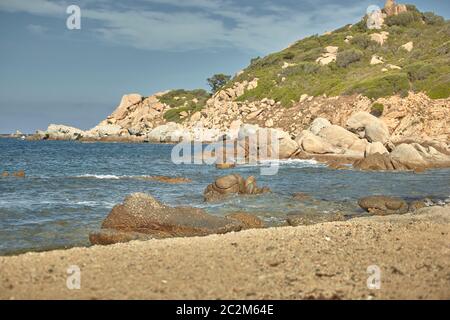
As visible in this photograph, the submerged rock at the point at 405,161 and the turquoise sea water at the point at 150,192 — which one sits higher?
the submerged rock at the point at 405,161

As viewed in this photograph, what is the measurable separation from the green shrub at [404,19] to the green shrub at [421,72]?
46.6 m

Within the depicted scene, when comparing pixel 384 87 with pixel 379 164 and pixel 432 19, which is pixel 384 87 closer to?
pixel 379 164

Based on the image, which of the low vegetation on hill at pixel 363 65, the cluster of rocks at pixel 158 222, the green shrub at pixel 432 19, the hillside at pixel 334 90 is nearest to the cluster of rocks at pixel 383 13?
the hillside at pixel 334 90

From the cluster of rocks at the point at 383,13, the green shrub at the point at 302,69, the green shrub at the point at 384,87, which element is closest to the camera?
the green shrub at the point at 384,87

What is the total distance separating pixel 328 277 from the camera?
29.1 ft

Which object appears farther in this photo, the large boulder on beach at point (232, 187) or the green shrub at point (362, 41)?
the green shrub at point (362, 41)

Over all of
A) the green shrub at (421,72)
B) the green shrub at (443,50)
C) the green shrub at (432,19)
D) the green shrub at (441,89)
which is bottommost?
the green shrub at (441,89)

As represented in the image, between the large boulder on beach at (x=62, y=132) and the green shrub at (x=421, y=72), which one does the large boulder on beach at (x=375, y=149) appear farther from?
the large boulder on beach at (x=62, y=132)

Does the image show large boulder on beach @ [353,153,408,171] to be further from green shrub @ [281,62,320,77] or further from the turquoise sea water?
green shrub @ [281,62,320,77]

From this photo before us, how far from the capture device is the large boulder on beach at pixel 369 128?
49688mm

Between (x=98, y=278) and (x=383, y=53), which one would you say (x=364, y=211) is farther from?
(x=383, y=53)

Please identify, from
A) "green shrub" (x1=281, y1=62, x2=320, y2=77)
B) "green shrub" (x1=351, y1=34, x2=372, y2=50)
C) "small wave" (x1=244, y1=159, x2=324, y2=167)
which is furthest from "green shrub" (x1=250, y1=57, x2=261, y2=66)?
"small wave" (x1=244, y1=159, x2=324, y2=167)

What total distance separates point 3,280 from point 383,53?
10114 centimetres

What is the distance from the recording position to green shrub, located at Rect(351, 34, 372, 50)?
349 feet
